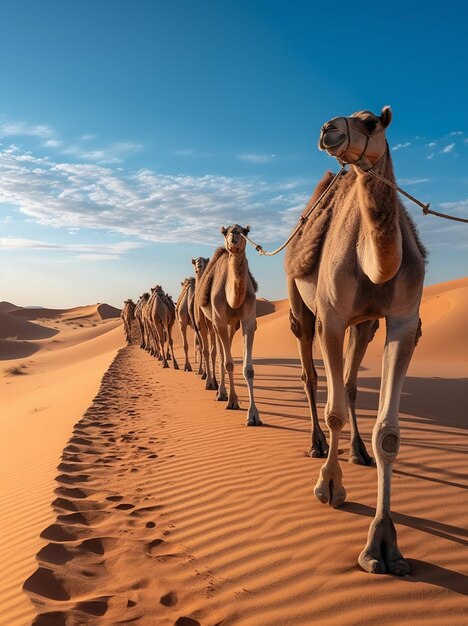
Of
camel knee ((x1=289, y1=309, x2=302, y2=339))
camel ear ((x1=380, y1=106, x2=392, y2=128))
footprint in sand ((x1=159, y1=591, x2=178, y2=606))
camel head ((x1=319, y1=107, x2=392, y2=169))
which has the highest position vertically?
camel ear ((x1=380, y1=106, x2=392, y2=128))

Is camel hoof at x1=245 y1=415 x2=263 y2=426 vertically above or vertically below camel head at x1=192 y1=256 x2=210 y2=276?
below

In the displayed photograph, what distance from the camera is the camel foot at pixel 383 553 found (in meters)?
3.14

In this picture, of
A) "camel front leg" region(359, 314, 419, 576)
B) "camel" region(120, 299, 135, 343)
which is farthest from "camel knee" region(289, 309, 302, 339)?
"camel" region(120, 299, 135, 343)

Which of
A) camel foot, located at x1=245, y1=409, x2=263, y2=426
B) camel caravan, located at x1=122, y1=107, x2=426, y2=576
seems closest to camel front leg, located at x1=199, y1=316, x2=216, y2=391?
camel foot, located at x1=245, y1=409, x2=263, y2=426

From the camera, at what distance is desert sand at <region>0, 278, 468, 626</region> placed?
2.91 m

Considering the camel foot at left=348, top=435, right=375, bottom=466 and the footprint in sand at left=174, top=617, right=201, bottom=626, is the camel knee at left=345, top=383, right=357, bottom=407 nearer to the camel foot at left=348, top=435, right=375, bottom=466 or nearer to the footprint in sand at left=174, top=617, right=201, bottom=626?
the camel foot at left=348, top=435, right=375, bottom=466

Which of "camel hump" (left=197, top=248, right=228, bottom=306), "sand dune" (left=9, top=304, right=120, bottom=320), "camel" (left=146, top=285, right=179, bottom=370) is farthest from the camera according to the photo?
→ "sand dune" (left=9, top=304, right=120, bottom=320)

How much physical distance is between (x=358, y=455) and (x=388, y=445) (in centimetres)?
241

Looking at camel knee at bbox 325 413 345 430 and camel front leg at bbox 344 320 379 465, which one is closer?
camel knee at bbox 325 413 345 430

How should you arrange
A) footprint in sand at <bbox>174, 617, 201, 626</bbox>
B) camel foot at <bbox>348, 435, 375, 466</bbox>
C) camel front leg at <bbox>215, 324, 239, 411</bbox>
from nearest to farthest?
footprint in sand at <bbox>174, 617, 201, 626</bbox>, camel foot at <bbox>348, 435, 375, 466</bbox>, camel front leg at <bbox>215, 324, 239, 411</bbox>

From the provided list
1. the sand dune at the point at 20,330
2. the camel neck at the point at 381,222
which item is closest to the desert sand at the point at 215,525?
the camel neck at the point at 381,222

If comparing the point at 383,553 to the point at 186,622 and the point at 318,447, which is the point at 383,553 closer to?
the point at 186,622

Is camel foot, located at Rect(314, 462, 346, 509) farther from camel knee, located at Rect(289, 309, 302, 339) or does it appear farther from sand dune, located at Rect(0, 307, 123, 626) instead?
sand dune, located at Rect(0, 307, 123, 626)

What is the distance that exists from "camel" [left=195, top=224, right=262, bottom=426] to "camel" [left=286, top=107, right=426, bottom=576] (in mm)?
3572
